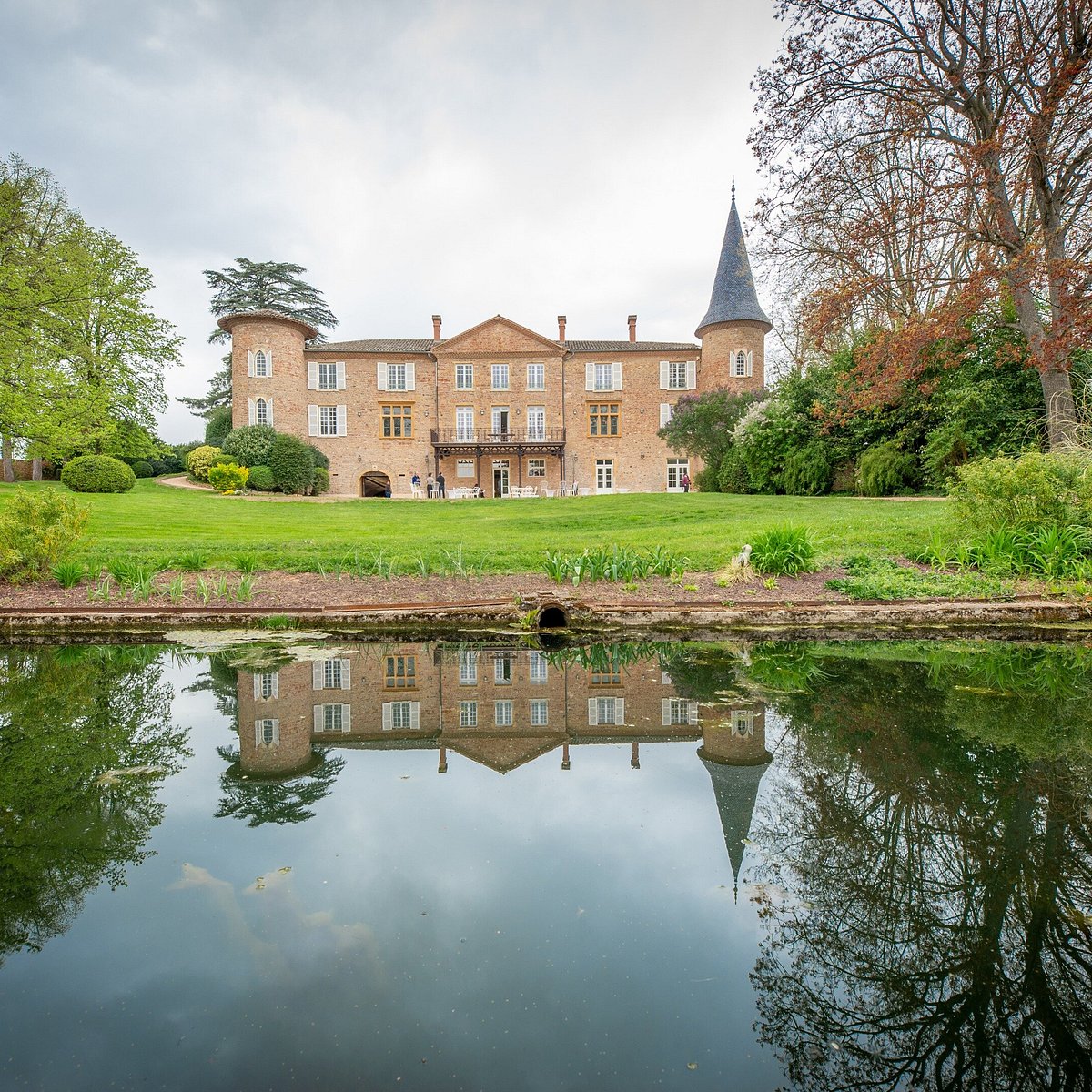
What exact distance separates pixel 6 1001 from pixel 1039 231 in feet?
57.0

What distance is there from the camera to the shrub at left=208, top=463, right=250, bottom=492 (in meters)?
24.9

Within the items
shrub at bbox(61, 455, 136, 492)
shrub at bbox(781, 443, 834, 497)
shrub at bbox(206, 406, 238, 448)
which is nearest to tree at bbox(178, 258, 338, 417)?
shrub at bbox(206, 406, 238, 448)

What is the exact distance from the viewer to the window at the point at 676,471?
33375mm

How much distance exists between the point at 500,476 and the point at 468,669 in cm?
2893

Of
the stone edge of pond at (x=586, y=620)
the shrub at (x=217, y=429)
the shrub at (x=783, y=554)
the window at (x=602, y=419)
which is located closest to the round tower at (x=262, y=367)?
the shrub at (x=217, y=429)

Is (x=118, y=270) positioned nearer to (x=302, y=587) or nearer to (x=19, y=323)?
(x=19, y=323)

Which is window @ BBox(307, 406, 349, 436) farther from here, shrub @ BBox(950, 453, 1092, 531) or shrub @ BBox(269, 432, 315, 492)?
shrub @ BBox(950, 453, 1092, 531)

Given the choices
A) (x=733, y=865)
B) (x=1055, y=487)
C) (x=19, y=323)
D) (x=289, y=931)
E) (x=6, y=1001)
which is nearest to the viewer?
(x=6, y=1001)

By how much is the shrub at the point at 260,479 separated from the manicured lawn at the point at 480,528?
505cm

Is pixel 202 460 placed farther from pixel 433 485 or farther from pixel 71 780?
pixel 71 780

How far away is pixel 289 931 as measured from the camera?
2133 millimetres

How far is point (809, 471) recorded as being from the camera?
19.4 m

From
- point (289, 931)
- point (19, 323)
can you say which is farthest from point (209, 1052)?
point (19, 323)

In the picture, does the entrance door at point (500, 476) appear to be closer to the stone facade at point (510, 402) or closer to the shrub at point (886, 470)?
the stone facade at point (510, 402)
